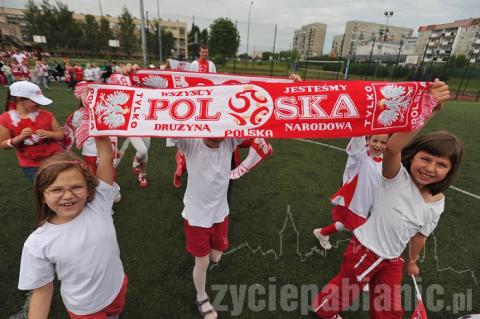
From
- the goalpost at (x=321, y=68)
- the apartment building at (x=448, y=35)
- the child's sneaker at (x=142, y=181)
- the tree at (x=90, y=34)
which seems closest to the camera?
the child's sneaker at (x=142, y=181)

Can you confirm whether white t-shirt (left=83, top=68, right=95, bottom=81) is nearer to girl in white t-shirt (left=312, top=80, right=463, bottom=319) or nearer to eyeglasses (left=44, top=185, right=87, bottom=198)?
eyeglasses (left=44, top=185, right=87, bottom=198)

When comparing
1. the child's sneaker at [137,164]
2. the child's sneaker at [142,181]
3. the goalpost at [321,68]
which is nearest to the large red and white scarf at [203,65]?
the child's sneaker at [137,164]

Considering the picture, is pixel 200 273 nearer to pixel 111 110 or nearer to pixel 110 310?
pixel 110 310

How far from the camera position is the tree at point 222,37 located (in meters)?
42.2

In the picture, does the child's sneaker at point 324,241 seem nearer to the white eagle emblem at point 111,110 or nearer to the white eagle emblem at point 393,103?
the white eagle emblem at point 393,103

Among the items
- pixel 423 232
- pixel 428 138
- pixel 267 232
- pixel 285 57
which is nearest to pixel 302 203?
pixel 267 232

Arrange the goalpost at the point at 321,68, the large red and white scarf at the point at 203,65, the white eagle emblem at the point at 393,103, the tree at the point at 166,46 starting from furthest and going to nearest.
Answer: the tree at the point at 166,46 → the goalpost at the point at 321,68 → the large red and white scarf at the point at 203,65 → the white eagle emblem at the point at 393,103

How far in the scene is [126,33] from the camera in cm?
4966

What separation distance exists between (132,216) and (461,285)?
15.9ft

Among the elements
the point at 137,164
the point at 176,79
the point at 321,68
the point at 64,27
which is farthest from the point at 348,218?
the point at 64,27

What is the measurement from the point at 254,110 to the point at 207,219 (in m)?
1.09

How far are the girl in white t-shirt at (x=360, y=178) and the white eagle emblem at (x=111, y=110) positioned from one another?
7.61ft

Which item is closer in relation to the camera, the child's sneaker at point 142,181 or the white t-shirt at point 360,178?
the white t-shirt at point 360,178

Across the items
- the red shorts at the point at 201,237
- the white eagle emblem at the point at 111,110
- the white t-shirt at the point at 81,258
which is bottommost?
the red shorts at the point at 201,237
